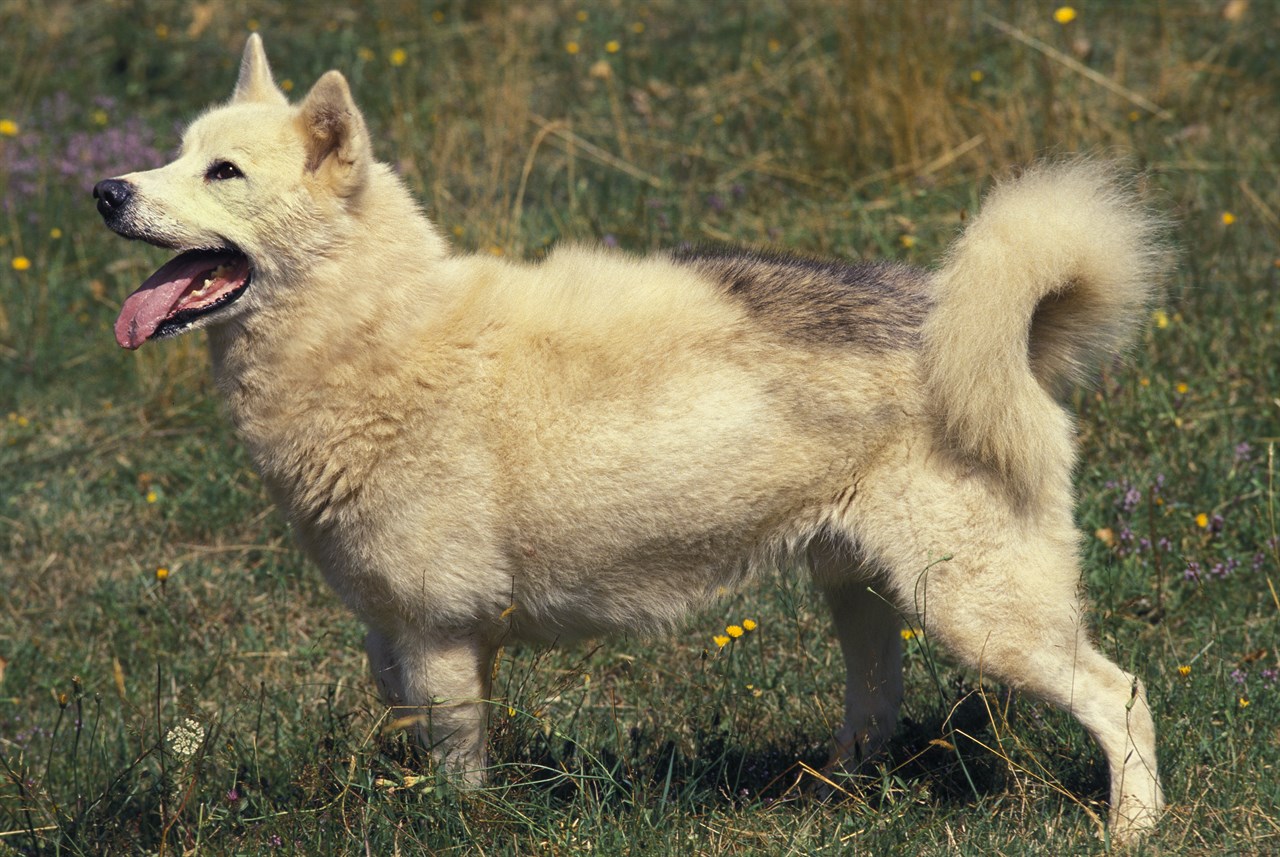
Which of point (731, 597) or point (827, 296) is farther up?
point (827, 296)

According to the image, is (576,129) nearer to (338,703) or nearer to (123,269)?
(123,269)

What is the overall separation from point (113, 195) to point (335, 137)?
0.58 m

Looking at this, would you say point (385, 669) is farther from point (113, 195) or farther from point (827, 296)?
point (827, 296)

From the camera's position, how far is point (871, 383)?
140 inches

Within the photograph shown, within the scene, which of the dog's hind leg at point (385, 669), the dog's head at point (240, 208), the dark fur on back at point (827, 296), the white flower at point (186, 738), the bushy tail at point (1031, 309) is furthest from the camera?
the dog's hind leg at point (385, 669)

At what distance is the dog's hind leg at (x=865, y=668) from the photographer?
13.3 feet

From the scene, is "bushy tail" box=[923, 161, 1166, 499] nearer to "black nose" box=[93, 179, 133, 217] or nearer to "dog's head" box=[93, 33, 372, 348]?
"dog's head" box=[93, 33, 372, 348]

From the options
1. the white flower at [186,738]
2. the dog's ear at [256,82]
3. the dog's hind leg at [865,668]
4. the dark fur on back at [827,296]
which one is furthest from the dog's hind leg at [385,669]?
the dog's ear at [256,82]

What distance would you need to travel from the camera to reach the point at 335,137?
3.61 m

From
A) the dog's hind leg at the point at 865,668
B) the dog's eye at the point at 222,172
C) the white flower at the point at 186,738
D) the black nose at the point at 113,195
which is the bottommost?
the white flower at the point at 186,738

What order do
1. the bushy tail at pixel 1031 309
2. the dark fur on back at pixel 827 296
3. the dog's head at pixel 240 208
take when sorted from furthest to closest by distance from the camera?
the dark fur on back at pixel 827 296 → the dog's head at pixel 240 208 → the bushy tail at pixel 1031 309

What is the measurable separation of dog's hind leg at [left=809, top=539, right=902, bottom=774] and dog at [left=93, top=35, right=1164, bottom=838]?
0.33 meters

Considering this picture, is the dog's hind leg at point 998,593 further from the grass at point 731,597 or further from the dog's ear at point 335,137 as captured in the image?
the dog's ear at point 335,137

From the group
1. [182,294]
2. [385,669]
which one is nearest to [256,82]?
[182,294]
